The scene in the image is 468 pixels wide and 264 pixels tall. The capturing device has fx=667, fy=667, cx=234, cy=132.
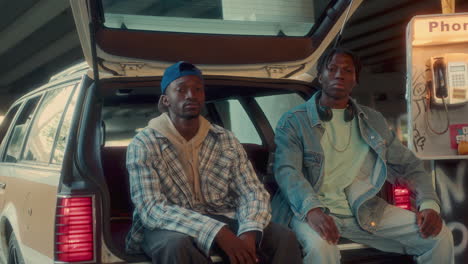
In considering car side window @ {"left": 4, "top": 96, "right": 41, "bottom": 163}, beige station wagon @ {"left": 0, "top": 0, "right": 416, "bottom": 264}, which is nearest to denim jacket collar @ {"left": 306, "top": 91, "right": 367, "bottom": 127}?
beige station wagon @ {"left": 0, "top": 0, "right": 416, "bottom": 264}

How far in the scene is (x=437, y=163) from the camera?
4.10m

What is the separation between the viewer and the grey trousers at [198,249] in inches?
112

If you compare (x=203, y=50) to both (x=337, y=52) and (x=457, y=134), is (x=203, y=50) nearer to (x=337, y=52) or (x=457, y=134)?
(x=337, y=52)

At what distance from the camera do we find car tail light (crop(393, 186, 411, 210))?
12.4 feet

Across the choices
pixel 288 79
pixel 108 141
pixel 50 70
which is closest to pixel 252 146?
pixel 288 79

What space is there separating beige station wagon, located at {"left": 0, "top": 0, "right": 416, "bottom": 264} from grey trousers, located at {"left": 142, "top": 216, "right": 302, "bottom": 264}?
7.3 inches

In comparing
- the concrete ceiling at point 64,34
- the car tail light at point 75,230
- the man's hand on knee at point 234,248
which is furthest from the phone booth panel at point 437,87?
the concrete ceiling at point 64,34

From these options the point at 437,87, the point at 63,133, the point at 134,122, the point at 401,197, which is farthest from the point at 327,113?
the point at 134,122

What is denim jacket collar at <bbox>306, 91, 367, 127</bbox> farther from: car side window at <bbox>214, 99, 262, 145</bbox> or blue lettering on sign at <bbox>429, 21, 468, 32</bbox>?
car side window at <bbox>214, 99, 262, 145</bbox>

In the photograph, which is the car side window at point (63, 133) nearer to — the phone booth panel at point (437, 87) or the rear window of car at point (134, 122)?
Result: the rear window of car at point (134, 122)

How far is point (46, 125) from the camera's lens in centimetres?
415

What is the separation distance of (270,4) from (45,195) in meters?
1.62

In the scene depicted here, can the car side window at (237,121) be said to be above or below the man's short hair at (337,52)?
below

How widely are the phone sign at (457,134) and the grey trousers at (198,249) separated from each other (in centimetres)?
168
